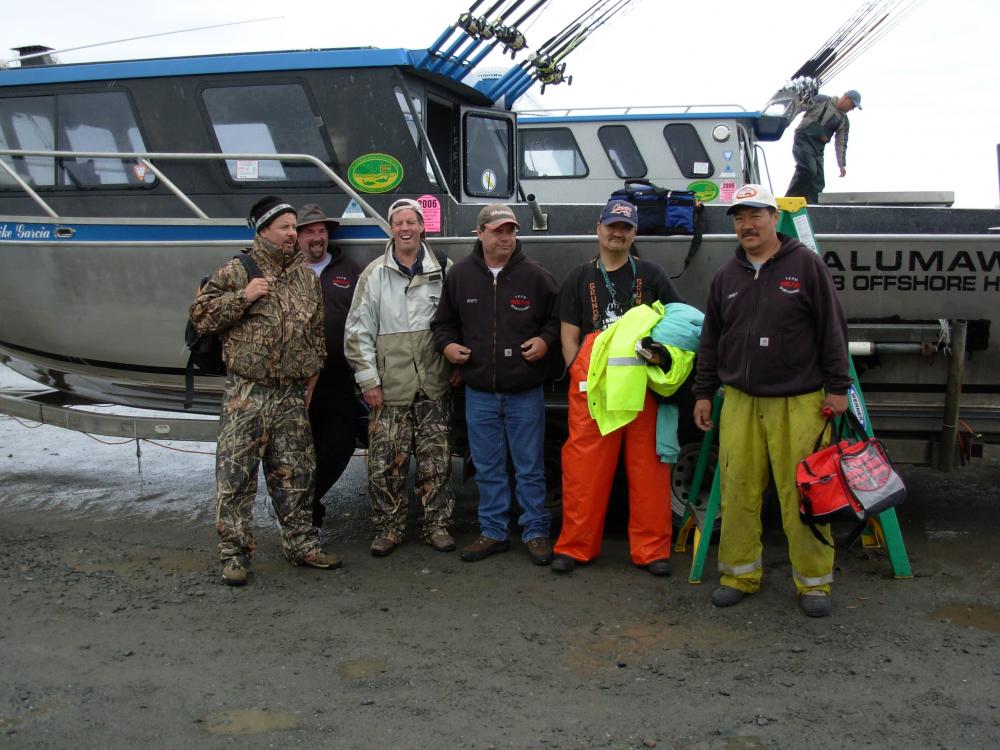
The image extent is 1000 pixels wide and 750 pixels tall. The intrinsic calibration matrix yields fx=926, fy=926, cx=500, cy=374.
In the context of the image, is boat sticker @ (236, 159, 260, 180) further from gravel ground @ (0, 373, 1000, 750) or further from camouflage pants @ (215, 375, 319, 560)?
gravel ground @ (0, 373, 1000, 750)

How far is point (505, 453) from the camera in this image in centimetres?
503

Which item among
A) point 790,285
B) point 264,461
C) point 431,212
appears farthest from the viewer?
point 431,212

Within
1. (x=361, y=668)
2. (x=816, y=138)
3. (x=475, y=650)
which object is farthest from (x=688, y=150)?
(x=361, y=668)

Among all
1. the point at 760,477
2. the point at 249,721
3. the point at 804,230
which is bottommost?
the point at 249,721

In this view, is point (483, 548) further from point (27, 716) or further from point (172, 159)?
point (172, 159)

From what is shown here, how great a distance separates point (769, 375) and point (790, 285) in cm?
40

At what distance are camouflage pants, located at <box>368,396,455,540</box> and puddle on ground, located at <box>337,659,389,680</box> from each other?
143 cm

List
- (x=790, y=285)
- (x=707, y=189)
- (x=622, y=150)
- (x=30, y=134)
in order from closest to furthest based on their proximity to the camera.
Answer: (x=790, y=285)
(x=30, y=134)
(x=707, y=189)
(x=622, y=150)

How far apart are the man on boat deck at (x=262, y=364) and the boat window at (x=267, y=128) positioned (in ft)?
4.57

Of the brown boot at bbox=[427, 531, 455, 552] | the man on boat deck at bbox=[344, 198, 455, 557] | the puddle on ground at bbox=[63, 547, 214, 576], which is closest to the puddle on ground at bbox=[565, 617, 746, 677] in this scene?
the brown boot at bbox=[427, 531, 455, 552]

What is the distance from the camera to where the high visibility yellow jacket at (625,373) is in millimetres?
4426

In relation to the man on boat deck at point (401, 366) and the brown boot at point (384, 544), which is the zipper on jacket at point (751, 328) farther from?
the brown boot at point (384, 544)

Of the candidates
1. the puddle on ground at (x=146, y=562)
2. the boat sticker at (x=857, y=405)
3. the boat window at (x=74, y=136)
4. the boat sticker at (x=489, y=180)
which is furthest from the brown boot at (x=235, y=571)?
the boat sticker at (x=489, y=180)

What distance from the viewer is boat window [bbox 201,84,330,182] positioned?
5.89m
